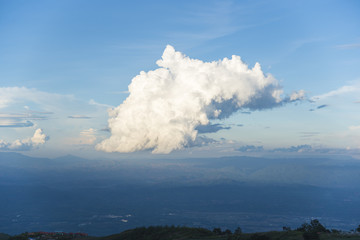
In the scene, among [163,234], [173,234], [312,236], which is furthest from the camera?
[163,234]

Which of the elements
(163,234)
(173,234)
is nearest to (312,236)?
(173,234)

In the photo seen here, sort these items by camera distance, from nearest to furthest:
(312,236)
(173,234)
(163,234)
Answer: (312,236) → (173,234) → (163,234)

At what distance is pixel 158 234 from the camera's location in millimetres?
61500

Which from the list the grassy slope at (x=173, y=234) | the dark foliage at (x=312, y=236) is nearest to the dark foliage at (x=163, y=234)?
the grassy slope at (x=173, y=234)

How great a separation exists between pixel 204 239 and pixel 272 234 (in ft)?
39.9

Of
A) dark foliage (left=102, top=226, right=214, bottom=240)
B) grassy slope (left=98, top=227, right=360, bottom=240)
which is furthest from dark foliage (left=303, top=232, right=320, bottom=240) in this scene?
dark foliage (left=102, top=226, right=214, bottom=240)

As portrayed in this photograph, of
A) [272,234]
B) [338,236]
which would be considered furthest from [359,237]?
[272,234]

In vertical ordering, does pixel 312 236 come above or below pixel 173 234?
above

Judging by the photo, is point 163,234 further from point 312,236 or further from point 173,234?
point 312,236

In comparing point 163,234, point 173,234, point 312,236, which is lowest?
point 163,234

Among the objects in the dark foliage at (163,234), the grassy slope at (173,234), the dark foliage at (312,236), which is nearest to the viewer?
the dark foliage at (312,236)

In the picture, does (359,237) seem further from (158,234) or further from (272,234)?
(158,234)

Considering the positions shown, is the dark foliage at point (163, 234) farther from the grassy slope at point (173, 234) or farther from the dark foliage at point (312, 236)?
the dark foliage at point (312, 236)

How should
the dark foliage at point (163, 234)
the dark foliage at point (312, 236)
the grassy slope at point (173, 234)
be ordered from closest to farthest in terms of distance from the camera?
the dark foliage at point (312, 236) < the grassy slope at point (173, 234) < the dark foliage at point (163, 234)
